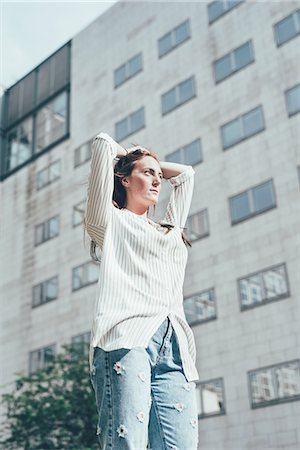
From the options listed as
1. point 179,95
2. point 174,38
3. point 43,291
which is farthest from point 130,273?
point 43,291

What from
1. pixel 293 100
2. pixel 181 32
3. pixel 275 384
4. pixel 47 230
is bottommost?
pixel 275 384

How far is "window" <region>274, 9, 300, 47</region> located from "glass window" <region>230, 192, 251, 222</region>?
5433 mm

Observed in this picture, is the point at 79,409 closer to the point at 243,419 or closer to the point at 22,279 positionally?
the point at 243,419

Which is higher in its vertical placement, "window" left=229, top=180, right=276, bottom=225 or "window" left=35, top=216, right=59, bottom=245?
"window" left=35, top=216, right=59, bottom=245

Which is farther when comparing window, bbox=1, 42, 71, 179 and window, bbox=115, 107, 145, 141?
window, bbox=1, 42, 71, 179

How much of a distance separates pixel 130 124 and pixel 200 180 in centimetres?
510

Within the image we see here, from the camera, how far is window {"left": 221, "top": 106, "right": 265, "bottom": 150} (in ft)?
70.3

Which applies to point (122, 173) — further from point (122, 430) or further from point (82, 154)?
point (82, 154)

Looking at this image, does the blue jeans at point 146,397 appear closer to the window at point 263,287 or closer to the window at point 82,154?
the window at point 263,287

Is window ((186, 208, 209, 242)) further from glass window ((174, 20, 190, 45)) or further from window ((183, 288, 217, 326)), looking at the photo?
glass window ((174, 20, 190, 45))

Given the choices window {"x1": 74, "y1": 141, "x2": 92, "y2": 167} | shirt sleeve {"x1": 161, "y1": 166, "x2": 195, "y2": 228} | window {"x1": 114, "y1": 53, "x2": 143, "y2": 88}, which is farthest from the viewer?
window {"x1": 74, "y1": 141, "x2": 92, "y2": 167}

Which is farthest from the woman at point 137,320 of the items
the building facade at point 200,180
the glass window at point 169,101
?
the glass window at point 169,101

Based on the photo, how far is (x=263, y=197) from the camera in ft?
66.8

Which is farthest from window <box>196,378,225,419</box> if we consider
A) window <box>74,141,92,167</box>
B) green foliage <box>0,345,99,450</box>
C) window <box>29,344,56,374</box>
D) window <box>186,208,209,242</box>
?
window <box>74,141,92,167</box>
